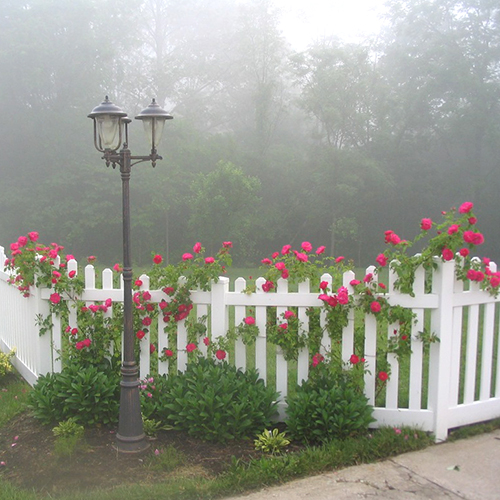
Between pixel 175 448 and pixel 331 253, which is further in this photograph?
pixel 331 253

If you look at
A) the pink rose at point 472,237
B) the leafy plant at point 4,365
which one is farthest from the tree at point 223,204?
the pink rose at point 472,237

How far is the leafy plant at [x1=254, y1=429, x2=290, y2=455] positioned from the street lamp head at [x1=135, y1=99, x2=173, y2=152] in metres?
1.92

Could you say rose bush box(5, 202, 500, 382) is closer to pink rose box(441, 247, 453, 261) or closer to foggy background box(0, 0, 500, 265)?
pink rose box(441, 247, 453, 261)

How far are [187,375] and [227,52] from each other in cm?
2498

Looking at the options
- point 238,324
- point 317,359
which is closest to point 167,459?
point 238,324

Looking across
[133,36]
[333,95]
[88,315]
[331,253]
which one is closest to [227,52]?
[133,36]

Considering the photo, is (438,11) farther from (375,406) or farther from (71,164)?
(375,406)

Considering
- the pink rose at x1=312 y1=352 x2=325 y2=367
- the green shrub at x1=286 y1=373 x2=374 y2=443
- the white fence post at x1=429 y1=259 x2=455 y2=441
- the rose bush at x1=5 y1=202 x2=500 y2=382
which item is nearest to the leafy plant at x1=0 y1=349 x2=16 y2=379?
the rose bush at x1=5 y1=202 x2=500 y2=382

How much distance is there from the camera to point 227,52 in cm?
2662

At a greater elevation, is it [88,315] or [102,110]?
[102,110]

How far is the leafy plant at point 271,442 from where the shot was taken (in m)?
3.40

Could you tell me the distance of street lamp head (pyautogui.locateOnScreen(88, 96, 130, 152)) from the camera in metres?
3.47

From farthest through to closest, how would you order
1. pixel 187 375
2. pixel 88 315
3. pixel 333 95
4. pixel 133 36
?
pixel 133 36
pixel 333 95
pixel 88 315
pixel 187 375

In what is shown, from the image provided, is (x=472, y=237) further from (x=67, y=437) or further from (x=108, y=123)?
(x=67, y=437)
